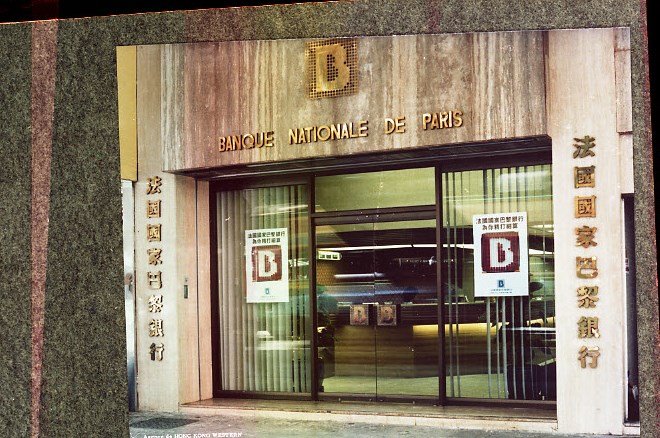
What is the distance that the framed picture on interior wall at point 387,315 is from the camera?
2582 millimetres

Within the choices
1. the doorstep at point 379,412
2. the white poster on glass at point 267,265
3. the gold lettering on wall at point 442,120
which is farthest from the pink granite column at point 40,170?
the gold lettering on wall at point 442,120

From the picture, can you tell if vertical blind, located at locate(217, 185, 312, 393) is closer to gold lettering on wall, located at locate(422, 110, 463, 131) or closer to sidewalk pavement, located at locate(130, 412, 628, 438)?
sidewalk pavement, located at locate(130, 412, 628, 438)

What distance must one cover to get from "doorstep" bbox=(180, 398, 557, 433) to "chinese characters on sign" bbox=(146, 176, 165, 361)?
227 millimetres

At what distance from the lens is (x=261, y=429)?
2.50 m

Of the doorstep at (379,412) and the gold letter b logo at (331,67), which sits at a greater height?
the gold letter b logo at (331,67)

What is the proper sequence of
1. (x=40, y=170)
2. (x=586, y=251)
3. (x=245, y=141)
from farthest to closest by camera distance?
(x=40, y=170)
(x=245, y=141)
(x=586, y=251)

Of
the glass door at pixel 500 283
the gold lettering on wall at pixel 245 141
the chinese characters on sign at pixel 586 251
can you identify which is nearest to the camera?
the chinese characters on sign at pixel 586 251

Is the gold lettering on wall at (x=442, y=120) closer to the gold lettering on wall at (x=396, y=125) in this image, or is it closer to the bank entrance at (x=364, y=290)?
the gold lettering on wall at (x=396, y=125)

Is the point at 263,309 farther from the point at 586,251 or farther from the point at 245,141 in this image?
the point at 586,251

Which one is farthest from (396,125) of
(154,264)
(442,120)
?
(154,264)

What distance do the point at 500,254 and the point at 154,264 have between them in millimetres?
1118

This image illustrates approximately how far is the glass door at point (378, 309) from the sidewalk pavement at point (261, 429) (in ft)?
0.44

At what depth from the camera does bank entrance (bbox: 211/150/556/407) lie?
98.7 inches

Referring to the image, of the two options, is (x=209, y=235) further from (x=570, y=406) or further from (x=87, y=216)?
(x=570, y=406)
